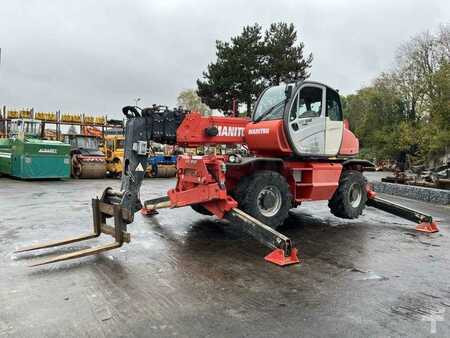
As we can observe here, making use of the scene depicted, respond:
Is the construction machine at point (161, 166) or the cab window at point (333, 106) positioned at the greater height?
the cab window at point (333, 106)

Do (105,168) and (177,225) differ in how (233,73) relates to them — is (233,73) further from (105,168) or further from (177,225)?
(177,225)

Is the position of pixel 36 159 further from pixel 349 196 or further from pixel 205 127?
pixel 349 196

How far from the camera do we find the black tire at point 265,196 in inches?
275

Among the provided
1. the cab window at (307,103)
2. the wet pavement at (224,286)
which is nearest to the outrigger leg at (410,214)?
the wet pavement at (224,286)

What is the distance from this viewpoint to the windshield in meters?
7.80

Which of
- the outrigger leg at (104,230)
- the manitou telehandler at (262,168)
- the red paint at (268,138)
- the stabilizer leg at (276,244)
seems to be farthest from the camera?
the red paint at (268,138)

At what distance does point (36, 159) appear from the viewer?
17438 mm

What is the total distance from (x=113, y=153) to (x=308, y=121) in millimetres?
15101

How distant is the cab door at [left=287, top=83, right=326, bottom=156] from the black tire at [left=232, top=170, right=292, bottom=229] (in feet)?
2.84

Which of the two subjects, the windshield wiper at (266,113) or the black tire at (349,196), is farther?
the black tire at (349,196)

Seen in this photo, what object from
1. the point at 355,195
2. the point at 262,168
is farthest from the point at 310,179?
the point at 355,195

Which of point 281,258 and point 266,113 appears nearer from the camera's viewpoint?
point 281,258

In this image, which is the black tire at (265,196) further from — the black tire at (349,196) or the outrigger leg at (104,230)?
the outrigger leg at (104,230)

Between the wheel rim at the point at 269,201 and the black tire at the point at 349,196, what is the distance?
1.95m
